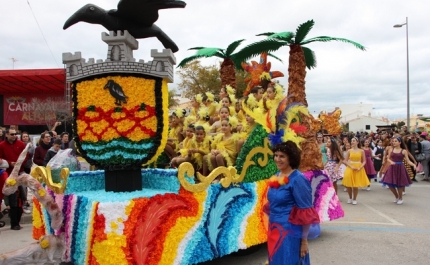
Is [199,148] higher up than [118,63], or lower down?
lower down

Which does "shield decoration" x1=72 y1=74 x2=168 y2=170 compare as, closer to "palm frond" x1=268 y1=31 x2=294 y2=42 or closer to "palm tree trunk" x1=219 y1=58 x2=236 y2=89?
"palm frond" x1=268 y1=31 x2=294 y2=42

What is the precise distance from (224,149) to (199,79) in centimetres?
2203

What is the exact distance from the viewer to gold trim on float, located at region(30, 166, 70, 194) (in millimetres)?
4320

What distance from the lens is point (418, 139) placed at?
47.2 ft

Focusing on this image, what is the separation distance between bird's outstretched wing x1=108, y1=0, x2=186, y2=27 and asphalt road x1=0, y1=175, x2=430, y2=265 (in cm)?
314

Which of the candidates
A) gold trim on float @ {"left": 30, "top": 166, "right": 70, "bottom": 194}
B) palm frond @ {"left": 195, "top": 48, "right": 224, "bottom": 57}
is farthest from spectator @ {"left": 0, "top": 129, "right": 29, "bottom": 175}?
palm frond @ {"left": 195, "top": 48, "right": 224, "bottom": 57}

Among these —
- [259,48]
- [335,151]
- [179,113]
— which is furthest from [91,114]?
[335,151]

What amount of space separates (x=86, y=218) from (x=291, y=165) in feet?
6.68

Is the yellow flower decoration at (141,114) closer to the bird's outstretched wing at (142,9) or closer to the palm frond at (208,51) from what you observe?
the bird's outstretched wing at (142,9)

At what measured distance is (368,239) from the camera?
6.12 meters

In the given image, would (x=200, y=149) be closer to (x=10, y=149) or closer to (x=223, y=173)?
(x=223, y=173)

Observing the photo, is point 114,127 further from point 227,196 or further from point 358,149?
point 358,149

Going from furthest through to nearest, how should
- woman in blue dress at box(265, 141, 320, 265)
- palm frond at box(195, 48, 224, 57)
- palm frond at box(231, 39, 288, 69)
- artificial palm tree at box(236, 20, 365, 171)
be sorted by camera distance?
palm frond at box(195, 48, 224, 57) < palm frond at box(231, 39, 288, 69) < artificial palm tree at box(236, 20, 365, 171) < woman in blue dress at box(265, 141, 320, 265)

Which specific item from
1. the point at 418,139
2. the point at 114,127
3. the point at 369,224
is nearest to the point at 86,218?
the point at 114,127
